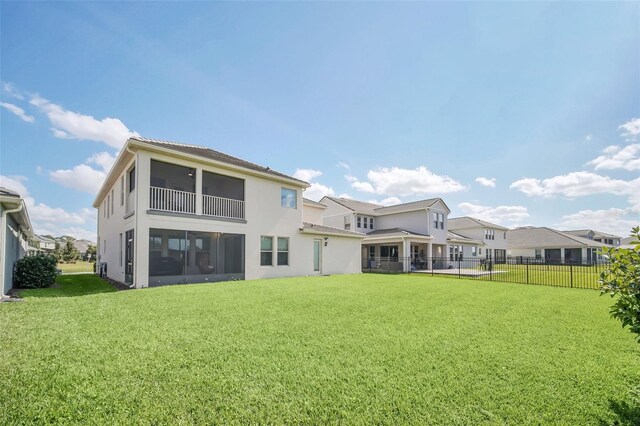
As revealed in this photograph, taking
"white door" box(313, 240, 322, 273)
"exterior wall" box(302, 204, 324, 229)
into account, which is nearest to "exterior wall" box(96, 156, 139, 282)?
Result: "white door" box(313, 240, 322, 273)

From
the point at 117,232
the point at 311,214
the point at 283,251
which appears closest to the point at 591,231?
the point at 311,214

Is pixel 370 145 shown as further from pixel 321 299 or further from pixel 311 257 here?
pixel 321 299

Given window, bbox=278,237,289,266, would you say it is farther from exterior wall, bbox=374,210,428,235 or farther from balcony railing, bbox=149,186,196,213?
exterior wall, bbox=374,210,428,235

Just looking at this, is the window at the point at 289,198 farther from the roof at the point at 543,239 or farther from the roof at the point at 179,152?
the roof at the point at 543,239

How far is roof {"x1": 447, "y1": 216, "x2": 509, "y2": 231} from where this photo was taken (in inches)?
1507

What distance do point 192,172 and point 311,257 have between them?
8.50 meters

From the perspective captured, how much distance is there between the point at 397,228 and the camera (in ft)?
96.8

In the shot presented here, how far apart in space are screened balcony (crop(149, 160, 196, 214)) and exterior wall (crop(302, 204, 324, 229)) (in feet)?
29.6

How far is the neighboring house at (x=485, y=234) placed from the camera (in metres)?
37.8

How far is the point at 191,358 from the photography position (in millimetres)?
4039

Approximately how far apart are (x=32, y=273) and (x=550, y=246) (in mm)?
53702

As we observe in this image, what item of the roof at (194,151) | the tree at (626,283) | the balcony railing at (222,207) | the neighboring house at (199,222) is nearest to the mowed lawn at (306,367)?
the tree at (626,283)

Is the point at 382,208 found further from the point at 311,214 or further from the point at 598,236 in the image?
the point at 598,236

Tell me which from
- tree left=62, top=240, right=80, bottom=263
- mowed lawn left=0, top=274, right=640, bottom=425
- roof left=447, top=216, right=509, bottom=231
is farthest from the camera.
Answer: tree left=62, top=240, right=80, bottom=263
